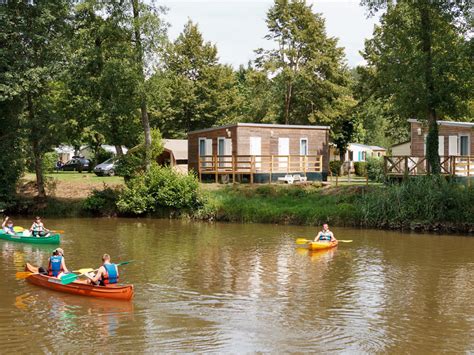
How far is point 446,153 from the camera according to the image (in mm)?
37562

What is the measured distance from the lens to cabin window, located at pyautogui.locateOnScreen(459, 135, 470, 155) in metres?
36.7

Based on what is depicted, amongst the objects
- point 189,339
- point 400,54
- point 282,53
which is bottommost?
point 189,339

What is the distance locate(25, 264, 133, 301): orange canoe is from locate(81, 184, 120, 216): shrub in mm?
17780

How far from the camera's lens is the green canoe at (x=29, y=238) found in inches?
968

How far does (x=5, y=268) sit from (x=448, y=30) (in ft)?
76.2

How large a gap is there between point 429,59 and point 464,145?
9412mm

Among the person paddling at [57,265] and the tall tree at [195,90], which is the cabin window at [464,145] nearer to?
the tall tree at [195,90]

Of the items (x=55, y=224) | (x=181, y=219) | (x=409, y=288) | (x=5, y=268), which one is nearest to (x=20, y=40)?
(x=55, y=224)

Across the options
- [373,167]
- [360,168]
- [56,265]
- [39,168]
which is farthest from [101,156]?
[56,265]

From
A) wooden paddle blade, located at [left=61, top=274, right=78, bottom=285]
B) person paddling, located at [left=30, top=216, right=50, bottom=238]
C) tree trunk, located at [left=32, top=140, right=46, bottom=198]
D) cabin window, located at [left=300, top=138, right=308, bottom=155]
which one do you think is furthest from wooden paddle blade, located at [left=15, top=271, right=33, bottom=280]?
cabin window, located at [left=300, top=138, right=308, bottom=155]

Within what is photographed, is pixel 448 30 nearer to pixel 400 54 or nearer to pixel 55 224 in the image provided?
pixel 400 54

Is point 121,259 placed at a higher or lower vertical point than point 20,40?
lower

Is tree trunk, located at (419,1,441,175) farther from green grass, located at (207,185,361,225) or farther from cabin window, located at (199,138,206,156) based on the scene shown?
cabin window, located at (199,138,206,156)

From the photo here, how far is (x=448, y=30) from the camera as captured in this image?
30.3 metres
